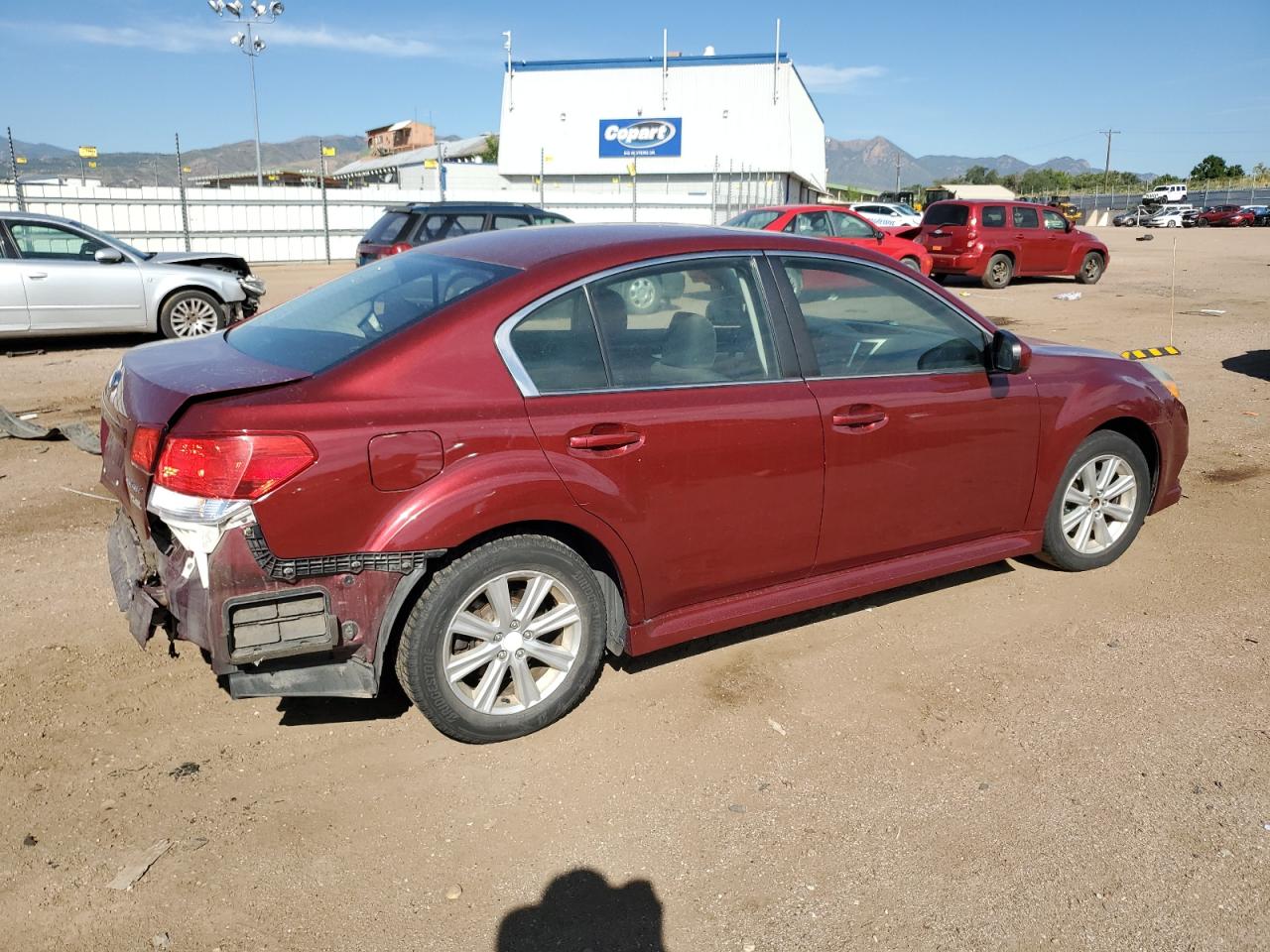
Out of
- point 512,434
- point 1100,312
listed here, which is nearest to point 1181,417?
point 512,434

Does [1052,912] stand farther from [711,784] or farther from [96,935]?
[96,935]

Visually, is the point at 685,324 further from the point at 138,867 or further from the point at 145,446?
the point at 138,867

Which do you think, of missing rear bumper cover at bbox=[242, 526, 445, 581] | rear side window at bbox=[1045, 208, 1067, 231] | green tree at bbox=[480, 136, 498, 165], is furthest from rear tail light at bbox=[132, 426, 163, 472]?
green tree at bbox=[480, 136, 498, 165]

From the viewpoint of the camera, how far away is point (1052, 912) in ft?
8.75

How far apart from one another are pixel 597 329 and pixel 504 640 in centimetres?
111

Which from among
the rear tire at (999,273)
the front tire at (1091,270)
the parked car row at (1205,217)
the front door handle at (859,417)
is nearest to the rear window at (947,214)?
the rear tire at (999,273)

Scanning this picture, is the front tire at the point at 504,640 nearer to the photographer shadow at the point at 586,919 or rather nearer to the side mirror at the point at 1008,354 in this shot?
the photographer shadow at the point at 586,919

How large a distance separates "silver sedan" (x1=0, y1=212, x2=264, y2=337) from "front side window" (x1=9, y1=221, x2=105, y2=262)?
1 centimetres

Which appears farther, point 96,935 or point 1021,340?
point 1021,340

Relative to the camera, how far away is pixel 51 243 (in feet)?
36.2

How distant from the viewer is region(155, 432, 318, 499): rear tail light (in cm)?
291

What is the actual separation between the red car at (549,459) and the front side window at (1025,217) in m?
17.2

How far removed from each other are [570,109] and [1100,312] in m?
40.9

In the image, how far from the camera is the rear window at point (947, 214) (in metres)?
19.7
